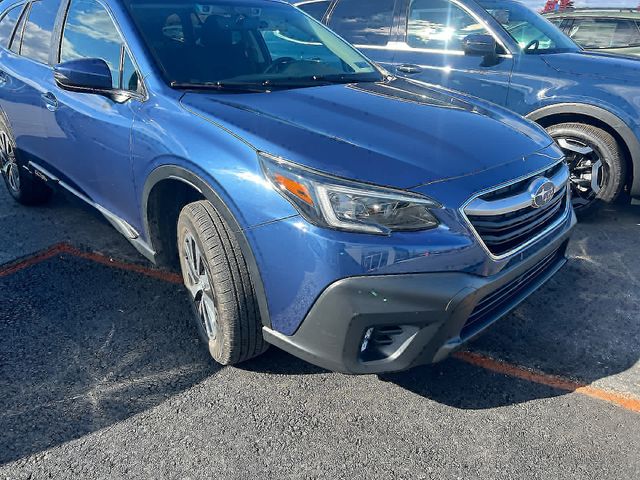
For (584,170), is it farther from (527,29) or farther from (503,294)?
(503,294)

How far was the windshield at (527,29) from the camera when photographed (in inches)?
177

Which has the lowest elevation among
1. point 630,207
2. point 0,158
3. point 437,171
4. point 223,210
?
point 630,207

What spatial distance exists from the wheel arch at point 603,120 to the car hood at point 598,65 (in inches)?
10.2

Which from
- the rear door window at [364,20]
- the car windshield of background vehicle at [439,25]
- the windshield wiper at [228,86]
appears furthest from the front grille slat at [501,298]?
the rear door window at [364,20]

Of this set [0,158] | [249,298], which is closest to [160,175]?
[249,298]

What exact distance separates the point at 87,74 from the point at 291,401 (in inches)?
72.7

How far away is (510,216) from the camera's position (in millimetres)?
2078

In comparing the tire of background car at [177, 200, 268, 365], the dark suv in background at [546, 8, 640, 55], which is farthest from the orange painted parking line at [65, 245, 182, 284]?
the dark suv in background at [546, 8, 640, 55]

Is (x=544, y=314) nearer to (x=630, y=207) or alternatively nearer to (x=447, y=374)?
(x=447, y=374)

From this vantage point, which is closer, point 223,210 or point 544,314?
point 223,210

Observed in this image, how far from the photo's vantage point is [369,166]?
1947 mm

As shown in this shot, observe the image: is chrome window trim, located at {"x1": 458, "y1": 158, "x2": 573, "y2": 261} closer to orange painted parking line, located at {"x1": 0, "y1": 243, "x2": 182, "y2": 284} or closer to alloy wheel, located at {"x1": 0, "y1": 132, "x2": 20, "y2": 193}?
orange painted parking line, located at {"x1": 0, "y1": 243, "x2": 182, "y2": 284}

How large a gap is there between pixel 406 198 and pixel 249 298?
76 cm

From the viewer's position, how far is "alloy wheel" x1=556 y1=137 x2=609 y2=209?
4.20 metres
